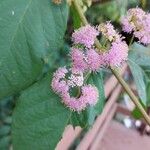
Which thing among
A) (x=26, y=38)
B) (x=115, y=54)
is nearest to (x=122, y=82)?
(x=115, y=54)

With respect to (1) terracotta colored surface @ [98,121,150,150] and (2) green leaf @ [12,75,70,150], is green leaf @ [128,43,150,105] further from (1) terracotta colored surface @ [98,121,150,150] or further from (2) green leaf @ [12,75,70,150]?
(1) terracotta colored surface @ [98,121,150,150]

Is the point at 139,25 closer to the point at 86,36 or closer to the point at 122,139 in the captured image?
the point at 86,36

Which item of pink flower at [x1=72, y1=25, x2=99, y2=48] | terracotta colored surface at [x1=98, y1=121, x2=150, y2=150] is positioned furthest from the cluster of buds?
terracotta colored surface at [x1=98, y1=121, x2=150, y2=150]

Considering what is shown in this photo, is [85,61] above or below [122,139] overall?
above

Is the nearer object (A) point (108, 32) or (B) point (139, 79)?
(A) point (108, 32)

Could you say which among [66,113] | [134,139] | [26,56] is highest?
[26,56]

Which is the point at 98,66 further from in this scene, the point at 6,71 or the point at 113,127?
the point at 113,127

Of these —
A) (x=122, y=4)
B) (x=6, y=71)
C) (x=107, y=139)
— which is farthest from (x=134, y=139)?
(x=6, y=71)
